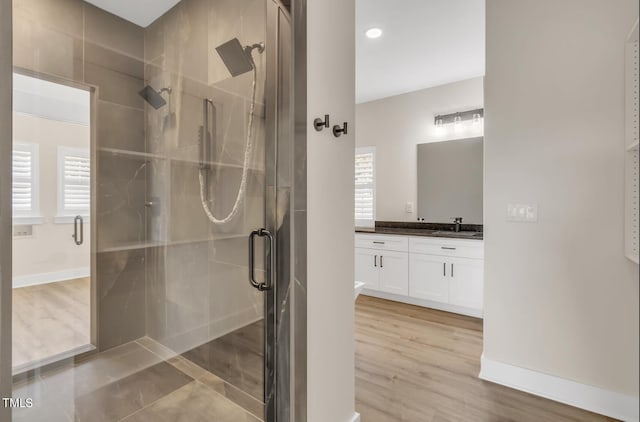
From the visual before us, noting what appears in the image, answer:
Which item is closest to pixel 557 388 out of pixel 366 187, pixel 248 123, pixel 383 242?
pixel 383 242

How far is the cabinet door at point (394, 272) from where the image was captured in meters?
3.68

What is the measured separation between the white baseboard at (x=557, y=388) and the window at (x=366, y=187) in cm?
272

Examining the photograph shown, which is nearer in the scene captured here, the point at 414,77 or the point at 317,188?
the point at 317,188

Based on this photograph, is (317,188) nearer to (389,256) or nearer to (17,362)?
(17,362)

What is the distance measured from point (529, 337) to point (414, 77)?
3.02 meters

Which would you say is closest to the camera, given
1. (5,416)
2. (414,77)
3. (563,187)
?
(5,416)

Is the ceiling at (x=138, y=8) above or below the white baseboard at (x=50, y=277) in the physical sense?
above

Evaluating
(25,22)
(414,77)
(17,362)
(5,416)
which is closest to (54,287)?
(17,362)

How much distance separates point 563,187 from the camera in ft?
6.20

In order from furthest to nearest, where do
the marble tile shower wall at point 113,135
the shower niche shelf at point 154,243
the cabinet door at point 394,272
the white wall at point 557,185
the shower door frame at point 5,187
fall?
the cabinet door at point 394,272 → the white wall at point 557,185 → the shower niche shelf at point 154,243 → the marble tile shower wall at point 113,135 → the shower door frame at point 5,187

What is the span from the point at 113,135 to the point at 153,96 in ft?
0.83

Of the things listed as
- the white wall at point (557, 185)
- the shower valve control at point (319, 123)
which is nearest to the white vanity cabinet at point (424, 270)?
the white wall at point (557, 185)

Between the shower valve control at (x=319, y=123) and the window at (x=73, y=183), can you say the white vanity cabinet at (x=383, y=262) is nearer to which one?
the shower valve control at (x=319, y=123)

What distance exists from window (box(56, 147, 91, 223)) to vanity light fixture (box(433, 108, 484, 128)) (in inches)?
150
